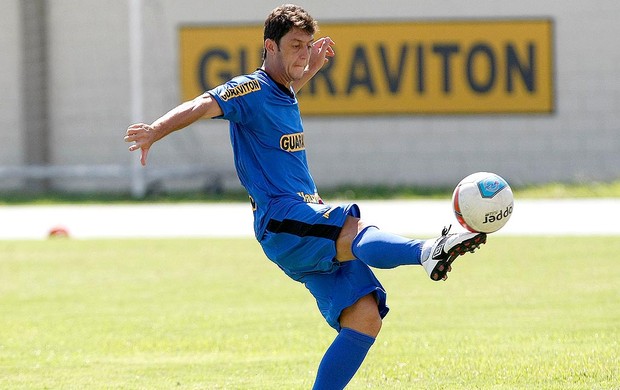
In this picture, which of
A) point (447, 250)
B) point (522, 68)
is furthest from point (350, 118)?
point (447, 250)

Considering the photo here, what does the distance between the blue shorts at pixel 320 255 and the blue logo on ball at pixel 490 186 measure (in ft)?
2.32

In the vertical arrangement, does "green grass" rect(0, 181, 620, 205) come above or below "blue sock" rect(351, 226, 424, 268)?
below

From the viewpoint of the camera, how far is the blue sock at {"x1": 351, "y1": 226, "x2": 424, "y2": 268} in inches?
214

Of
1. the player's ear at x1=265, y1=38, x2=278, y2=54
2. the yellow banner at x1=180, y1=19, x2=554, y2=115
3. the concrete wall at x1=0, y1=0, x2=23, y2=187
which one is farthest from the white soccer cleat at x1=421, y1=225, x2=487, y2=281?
the concrete wall at x1=0, y1=0, x2=23, y2=187

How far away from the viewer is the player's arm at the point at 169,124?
5.45m

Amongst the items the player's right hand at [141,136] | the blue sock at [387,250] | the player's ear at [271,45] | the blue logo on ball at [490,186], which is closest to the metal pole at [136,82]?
the player's ear at [271,45]

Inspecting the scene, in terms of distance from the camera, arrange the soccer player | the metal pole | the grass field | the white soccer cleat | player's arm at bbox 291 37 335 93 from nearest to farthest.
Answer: the white soccer cleat
the soccer player
player's arm at bbox 291 37 335 93
the grass field
the metal pole

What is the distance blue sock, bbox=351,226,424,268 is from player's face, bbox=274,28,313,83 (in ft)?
3.53

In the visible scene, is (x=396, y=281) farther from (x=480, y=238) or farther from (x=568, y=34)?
(x=568, y=34)

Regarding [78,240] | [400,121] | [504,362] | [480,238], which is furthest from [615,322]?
[400,121]

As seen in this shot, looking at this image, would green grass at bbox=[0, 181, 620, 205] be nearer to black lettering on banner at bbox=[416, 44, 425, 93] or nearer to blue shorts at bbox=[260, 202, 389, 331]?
black lettering on banner at bbox=[416, 44, 425, 93]

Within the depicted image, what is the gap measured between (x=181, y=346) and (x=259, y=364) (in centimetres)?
107

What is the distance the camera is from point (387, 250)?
5473 mm

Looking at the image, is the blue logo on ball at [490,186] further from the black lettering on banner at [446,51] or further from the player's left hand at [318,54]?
the black lettering on banner at [446,51]
